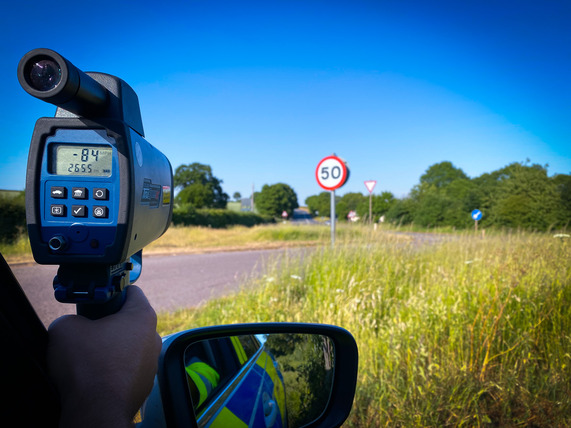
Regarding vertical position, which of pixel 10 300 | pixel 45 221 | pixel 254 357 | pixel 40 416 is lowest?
pixel 254 357

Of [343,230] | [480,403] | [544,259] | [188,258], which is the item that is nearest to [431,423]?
[480,403]

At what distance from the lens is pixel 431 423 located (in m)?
1.98

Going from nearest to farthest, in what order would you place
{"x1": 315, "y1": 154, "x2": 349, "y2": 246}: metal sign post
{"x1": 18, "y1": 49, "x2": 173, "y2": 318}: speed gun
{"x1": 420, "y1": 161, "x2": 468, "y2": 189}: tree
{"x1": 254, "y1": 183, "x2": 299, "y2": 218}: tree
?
1. {"x1": 18, "y1": 49, "x2": 173, "y2": 318}: speed gun
2. {"x1": 315, "y1": 154, "x2": 349, "y2": 246}: metal sign post
3. {"x1": 420, "y1": 161, "x2": 468, "y2": 189}: tree
4. {"x1": 254, "y1": 183, "x2": 299, "y2": 218}: tree

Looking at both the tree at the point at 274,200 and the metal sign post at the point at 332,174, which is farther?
the tree at the point at 274,200

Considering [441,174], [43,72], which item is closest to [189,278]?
[43,72]

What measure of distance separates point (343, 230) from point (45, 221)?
617cm

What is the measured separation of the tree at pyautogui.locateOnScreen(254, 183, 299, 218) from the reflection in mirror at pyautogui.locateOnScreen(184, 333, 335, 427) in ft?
227

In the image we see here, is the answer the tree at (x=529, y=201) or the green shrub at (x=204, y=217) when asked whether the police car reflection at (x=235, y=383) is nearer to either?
the tree at (x=529, y=201)

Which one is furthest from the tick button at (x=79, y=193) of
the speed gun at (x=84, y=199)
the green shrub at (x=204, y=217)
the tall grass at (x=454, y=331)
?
the green shrub at (x=204, y=217)

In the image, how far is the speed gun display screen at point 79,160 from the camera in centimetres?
62

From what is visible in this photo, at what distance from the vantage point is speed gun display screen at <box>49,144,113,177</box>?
62cm

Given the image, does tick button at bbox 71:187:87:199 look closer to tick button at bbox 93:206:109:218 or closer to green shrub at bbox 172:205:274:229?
tick button at bbox 93:206:109:218

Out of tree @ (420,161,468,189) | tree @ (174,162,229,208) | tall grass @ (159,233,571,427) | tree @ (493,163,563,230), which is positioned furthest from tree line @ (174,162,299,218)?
tree @ (420,161,468,189)

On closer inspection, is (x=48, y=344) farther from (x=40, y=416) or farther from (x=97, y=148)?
(x=97, y=148)
